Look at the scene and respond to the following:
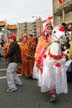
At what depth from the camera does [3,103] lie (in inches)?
330

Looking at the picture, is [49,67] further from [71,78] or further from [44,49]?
[71,78]

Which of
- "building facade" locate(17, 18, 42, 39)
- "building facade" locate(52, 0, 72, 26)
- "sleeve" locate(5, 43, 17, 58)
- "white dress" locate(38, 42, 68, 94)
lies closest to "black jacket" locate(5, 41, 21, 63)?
"sleeve" locate(5, 43, 17, 58)

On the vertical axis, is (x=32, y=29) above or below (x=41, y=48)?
below

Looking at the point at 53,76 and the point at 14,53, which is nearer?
the point at 53,76

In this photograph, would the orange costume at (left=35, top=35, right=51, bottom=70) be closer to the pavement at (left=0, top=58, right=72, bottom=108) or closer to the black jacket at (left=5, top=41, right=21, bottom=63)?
the pavement at (left=0, top=58, right=72, bottom=108)

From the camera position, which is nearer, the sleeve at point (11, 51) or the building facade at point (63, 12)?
the sleeve at point (11, 51)

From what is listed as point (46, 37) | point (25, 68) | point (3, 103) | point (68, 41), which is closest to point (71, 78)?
point (68, 41)

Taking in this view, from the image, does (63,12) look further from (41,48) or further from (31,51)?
(41,48)

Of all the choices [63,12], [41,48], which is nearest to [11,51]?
[41,48]

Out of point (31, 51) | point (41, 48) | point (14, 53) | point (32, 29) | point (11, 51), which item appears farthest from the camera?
point (32, 29)

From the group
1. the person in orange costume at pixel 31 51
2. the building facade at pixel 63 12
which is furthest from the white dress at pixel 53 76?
the building facade at pixel 63 12

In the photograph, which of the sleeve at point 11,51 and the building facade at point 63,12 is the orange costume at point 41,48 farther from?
the building facade at point 63,12

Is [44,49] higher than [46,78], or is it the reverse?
[44,49]

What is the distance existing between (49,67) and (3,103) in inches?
54.4
